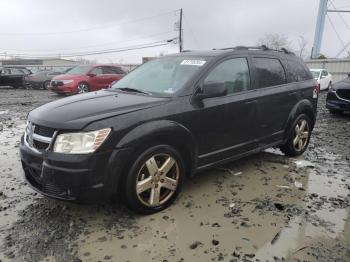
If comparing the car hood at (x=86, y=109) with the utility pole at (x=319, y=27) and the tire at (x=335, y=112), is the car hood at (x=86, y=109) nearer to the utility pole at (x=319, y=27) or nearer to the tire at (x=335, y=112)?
the tire at (x=335, y=112)

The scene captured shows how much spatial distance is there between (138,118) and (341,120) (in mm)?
8710

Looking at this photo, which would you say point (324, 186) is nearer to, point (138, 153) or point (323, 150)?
point (323, 150)

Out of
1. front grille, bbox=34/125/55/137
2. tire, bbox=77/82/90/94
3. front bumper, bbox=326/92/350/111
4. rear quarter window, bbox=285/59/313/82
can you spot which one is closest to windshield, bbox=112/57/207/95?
front grille, bbox=34/125/55/137

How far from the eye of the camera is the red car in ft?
57.2

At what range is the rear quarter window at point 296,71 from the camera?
6.05 meters

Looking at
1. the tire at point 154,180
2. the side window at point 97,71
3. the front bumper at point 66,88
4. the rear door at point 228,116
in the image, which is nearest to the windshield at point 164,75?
the rear door at point 228,116

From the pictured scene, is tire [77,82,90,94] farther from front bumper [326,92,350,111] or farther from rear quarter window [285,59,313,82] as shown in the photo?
rear quarter window [285,59,313,82]

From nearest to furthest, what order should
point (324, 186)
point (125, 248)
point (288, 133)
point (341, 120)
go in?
point (125, 248), point (324, 186), point (288, 133), point (341, 120)

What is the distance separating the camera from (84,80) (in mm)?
17656

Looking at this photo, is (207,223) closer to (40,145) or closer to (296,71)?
(40,145)

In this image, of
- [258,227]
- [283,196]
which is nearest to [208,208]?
[258,227]

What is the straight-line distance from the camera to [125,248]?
135 inches

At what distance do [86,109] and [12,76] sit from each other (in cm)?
2260

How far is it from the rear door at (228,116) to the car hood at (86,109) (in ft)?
2.15
